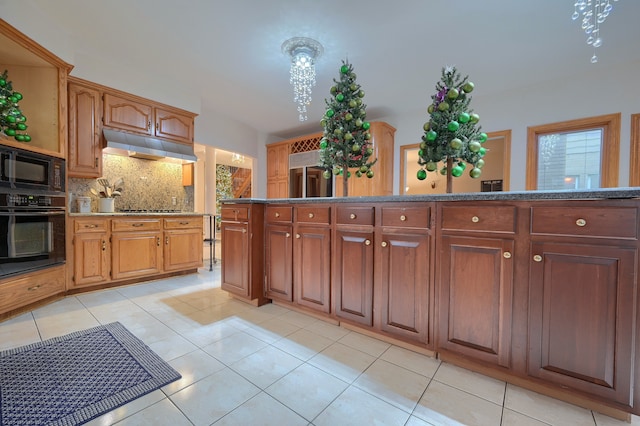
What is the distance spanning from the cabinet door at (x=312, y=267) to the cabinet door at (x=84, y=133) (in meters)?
2.70

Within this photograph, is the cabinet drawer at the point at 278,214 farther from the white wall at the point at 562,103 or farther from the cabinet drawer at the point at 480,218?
the white wall at the point at 562,103

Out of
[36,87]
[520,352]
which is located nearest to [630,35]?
[520,352]

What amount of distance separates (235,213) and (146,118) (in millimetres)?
2198

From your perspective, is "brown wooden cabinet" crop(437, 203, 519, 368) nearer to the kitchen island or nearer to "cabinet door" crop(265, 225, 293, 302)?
the kitchen island

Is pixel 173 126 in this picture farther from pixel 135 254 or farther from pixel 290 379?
pixel 290 379

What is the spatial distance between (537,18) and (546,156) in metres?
1.82

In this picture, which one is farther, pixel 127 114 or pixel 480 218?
pixel 127 114

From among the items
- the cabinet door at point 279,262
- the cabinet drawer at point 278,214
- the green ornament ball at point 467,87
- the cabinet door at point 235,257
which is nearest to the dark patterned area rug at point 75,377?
the cabinet door at point 235,257

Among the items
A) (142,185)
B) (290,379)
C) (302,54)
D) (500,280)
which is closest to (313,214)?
(290,379)

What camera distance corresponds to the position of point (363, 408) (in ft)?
3.76

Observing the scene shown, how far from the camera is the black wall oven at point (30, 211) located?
2.07 meters

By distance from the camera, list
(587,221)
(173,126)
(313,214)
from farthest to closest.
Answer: (173,126) → (313,214) → (587,221)

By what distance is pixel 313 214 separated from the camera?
1.98m

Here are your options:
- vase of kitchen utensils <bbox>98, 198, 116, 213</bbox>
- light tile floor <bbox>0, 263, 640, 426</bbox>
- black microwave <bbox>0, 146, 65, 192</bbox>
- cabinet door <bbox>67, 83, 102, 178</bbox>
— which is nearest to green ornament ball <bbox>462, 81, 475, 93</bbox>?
light tile floor <bbox>0, 263, 640, 426</bbox>
